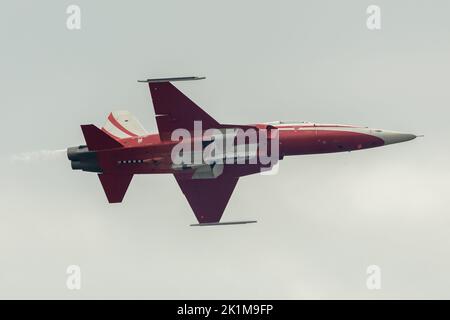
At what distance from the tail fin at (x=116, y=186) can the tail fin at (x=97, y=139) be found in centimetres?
219

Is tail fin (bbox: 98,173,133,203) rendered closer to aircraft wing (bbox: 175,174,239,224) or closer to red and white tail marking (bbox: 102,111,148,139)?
red and white tail marking (bbox: 102,111,148,139)

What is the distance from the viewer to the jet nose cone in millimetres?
66938

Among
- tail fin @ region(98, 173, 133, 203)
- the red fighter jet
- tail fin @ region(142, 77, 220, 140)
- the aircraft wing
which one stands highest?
tail fin @ region(142, 77, 220, 140)

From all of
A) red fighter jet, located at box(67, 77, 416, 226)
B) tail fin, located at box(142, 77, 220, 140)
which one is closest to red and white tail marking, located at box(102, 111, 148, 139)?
red fighter jet, located at box(67, 77, 416, 226)

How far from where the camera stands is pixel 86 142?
65.5 metres

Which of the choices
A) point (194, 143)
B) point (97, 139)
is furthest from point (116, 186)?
point (194, 143)

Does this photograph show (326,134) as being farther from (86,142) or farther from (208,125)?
Result: (86,142)

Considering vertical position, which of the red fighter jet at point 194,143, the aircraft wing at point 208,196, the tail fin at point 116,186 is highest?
the red fighter jet at point 194,143

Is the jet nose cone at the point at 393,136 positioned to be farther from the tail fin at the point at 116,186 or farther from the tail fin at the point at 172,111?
the tail fin at the point at 116,186

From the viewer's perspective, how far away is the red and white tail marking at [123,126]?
223 ft

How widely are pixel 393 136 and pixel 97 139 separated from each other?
46.5 ft

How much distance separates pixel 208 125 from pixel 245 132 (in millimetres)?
1984

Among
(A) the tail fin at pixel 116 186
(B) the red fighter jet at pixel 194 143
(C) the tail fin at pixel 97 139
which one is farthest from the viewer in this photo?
(A) the tail fin at pixel 116 186

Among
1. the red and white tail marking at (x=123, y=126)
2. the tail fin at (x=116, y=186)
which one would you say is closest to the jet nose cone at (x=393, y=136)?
the red and white tail marking at (x=123, y=126)
